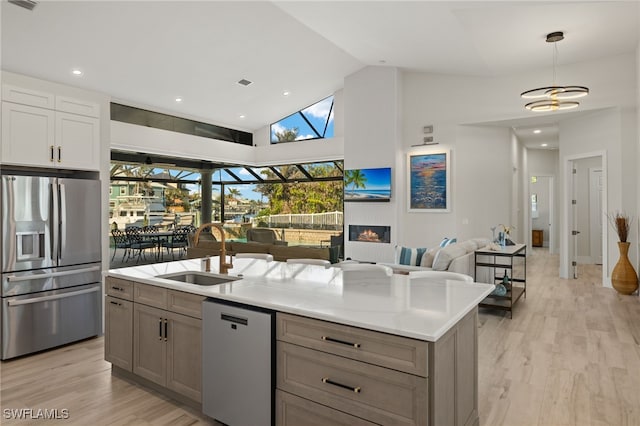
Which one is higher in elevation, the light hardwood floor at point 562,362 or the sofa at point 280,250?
the sofa at point 280,250

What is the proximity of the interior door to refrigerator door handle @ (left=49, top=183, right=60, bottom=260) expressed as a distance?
0.15 ft

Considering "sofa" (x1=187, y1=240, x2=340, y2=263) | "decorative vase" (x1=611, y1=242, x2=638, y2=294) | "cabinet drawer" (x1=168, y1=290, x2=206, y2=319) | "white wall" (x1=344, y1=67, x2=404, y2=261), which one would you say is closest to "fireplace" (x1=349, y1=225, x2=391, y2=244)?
"white wall" (x1=344, y1=67, x2=404, y2=261)

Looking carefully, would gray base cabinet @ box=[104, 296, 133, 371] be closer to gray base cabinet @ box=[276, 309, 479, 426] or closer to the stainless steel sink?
the stainless steel sink

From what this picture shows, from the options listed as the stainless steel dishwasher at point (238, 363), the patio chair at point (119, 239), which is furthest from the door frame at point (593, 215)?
the patio chair at point (119, 239)

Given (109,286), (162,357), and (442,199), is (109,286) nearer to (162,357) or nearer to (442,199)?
(162,357)

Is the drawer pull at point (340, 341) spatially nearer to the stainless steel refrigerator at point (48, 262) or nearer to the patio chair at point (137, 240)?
the stainless steel refrigerator at point (48, 262)

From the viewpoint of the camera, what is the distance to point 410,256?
5285 millimetres

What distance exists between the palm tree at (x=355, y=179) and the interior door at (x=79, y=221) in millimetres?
4911

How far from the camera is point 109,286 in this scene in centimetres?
324

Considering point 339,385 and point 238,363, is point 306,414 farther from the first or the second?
point 238,363

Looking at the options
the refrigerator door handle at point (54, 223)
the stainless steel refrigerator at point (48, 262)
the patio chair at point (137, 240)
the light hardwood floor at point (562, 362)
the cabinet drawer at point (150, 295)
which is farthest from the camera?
the patio chair at point (137, 240)

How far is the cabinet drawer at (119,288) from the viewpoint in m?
3.05

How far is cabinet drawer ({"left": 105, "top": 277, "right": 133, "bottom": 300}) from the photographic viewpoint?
3.05 m

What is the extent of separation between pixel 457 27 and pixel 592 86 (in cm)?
291
